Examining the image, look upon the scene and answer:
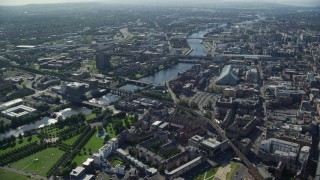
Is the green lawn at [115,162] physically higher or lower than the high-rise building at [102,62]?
lower

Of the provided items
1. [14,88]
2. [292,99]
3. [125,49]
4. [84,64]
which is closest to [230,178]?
[292,99]

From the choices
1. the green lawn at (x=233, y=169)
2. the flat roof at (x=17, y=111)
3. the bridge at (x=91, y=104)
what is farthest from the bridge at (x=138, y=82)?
the green lawn at (x=233, y=169)

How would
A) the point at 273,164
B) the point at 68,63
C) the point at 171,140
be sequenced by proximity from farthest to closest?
the point at 68,63 < the point at 171,140 < the point at 273,164

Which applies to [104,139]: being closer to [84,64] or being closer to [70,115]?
[70,115]

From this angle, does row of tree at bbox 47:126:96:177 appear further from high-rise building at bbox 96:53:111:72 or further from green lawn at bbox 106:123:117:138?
high-rise building at bbox 96:53:111:72

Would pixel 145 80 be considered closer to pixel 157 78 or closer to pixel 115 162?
pixel 157 78

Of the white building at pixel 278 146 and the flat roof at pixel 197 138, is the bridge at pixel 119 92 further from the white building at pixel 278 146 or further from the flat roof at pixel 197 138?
the white building at pixel 278 146

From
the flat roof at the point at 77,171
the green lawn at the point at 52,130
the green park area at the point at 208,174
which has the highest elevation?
the flat roof at the point at 77,171
